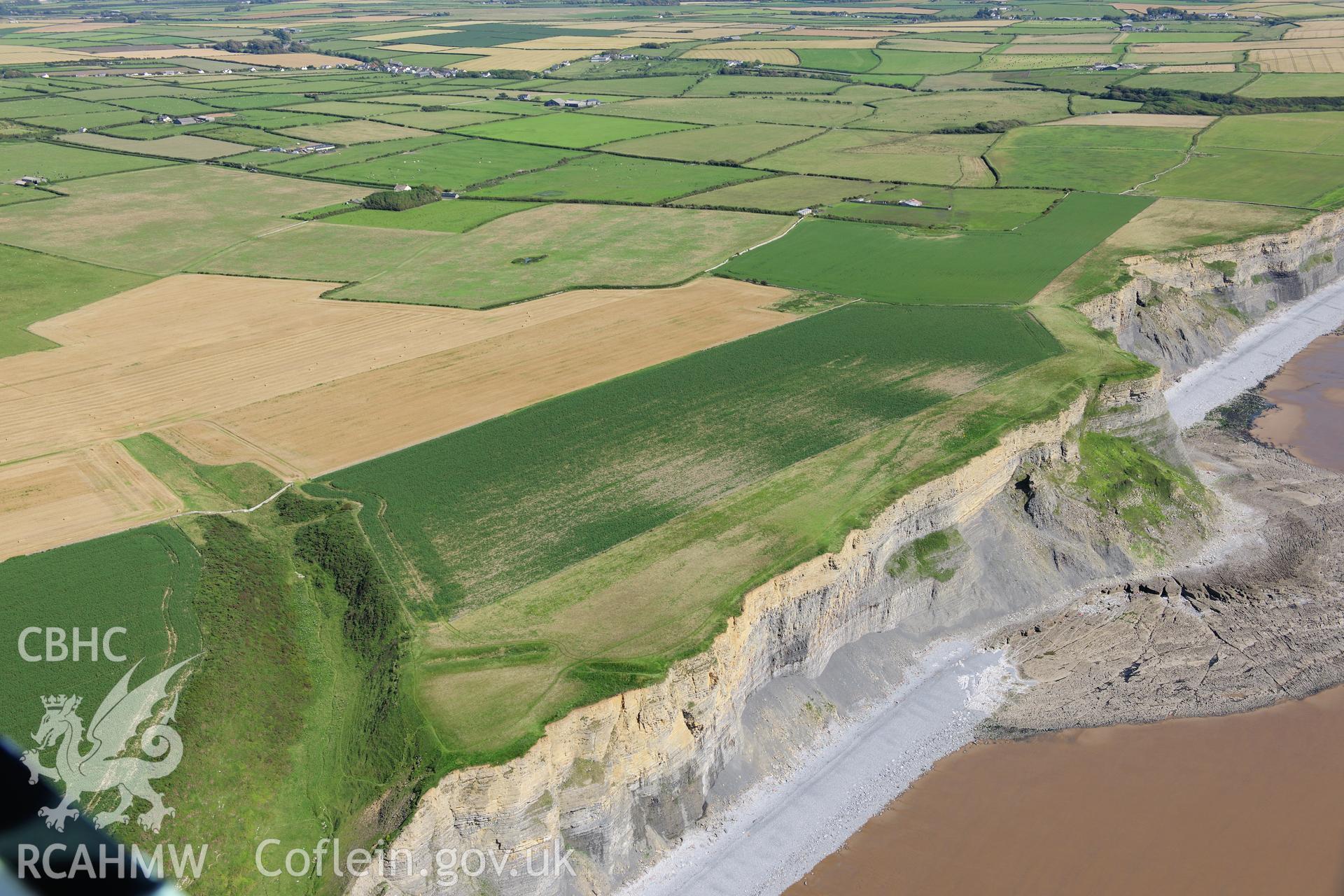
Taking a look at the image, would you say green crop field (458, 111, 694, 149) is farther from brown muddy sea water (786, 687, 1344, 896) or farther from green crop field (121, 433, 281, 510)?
brown muddy sea water (786, 687, 1344, 896)

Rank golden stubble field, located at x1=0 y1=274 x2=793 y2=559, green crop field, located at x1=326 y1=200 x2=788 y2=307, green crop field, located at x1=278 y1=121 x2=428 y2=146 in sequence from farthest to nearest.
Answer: green crop field, located at x1=278 y1=121 x2=428 y2=146, green crop field, located at x1=326 y1=200 x2=788 y2=307, golden stubble field, located at x1=0 y1=274 x2=793 y2=559

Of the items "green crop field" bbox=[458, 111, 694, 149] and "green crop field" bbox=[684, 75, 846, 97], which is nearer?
"green crop field" bbox=[458, 111, 694, 149]

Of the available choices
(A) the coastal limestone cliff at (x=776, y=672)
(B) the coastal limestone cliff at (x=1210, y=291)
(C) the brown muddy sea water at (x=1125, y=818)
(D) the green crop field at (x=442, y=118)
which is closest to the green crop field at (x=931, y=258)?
(B) the coastal limestone cliff at (x=1210, y=291)

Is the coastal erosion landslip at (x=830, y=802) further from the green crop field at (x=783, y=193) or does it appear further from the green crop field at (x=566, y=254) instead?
the green crop field at (x=783, y=193)

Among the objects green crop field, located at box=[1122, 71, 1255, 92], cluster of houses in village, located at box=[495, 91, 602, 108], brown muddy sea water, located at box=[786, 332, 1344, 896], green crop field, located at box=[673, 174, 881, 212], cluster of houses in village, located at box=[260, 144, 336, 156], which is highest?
green crop field, located at box=[1122, 71, 1255, 92]

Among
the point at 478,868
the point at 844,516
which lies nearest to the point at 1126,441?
the point at 844,516

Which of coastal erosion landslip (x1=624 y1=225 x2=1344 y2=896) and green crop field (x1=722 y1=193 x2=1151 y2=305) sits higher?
green crop field (x1=722 y1=193 x2=1151 y2=305)

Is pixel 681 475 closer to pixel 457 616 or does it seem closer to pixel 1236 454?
pixel 457 616

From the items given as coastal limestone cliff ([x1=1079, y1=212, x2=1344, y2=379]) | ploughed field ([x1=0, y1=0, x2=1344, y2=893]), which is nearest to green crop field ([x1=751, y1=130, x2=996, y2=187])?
ploughed field ([x1=0, y1=0, x2=1344, y2=893])

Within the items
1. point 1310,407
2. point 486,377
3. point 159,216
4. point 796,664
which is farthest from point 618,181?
point 796,664
